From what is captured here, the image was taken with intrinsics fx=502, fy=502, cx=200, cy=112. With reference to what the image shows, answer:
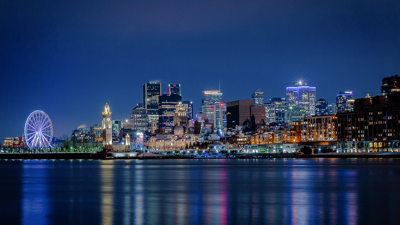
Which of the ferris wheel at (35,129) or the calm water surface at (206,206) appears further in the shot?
the ferris wheel at (35,129)

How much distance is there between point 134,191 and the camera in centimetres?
4534

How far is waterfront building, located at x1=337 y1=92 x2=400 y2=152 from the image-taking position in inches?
7116

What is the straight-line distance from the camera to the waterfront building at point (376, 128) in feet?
593

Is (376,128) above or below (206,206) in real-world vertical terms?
above

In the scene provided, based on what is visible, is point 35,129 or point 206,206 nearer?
point 206,206

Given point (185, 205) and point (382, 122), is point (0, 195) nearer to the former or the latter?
point (185, 205)

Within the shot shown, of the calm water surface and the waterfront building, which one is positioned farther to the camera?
the waterfront building

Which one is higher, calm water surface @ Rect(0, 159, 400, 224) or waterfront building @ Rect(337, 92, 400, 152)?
waterfront building @ Rect(337, 92, 400, 152)

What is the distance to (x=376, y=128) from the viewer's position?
18712 cm

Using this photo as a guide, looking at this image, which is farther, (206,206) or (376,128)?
(376,128)

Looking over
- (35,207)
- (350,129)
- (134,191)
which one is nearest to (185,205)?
(35,207)

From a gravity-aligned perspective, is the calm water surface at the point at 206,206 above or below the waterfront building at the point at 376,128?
below

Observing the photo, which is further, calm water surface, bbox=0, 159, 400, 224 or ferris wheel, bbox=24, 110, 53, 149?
ferris wheel, bbox=24, 110, 53, 149

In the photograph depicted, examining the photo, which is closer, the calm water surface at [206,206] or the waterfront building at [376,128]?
the calm water surface at [206,206]
